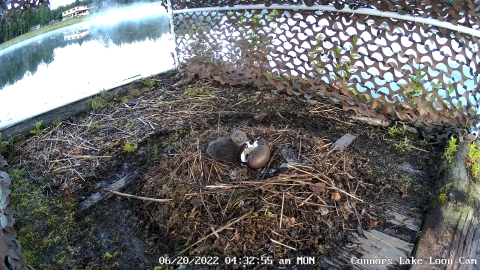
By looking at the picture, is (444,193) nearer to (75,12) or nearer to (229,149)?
(229,149)

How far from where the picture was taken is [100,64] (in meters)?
5.57

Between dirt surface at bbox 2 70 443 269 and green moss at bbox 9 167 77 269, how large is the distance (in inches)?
1.2

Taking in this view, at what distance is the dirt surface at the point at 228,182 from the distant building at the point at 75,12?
1995mm

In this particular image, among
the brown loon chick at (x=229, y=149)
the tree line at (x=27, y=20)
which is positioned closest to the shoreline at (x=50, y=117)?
the tree line at (x=27, y=20)

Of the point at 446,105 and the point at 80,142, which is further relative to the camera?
the point at 80,142

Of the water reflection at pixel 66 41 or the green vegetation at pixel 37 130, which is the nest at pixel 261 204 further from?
the water reflection at pixel 66 41

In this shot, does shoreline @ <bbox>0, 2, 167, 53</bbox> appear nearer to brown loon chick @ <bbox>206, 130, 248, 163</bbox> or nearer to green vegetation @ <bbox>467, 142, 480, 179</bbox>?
brown loon chick @ <bbox>206, 130, 248, 163</bbox>

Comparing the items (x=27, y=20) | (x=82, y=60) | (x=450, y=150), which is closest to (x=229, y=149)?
(x=450, y=150)

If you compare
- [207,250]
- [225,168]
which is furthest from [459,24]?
[207,250]

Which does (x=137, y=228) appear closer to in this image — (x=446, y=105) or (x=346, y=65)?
(x=346, y=65)

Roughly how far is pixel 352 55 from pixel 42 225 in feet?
10.9

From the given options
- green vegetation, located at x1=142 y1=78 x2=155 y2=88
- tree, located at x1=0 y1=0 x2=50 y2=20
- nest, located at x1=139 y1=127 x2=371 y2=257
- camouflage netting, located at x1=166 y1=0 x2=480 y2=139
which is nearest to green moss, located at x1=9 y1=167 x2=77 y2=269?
nest, located at x1=139 y1=127 x2=371 y2=257

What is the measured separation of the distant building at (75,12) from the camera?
5.54 metres

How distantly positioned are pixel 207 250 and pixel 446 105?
2.65m
